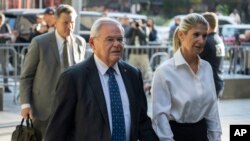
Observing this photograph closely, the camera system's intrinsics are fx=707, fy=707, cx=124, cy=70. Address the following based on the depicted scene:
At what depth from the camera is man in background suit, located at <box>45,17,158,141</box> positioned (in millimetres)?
4066

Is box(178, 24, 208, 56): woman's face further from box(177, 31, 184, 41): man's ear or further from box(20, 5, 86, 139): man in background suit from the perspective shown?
box(20, 5, 86, 139): man in background suit

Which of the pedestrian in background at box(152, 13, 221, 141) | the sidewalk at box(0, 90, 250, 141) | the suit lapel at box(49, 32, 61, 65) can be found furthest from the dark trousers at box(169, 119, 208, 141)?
the sidewalk at box(0, 90, 250, 141)

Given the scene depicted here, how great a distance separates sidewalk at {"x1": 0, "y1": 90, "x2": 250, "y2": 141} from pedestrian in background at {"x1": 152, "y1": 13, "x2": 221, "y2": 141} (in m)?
5.12

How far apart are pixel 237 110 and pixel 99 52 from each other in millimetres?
9303

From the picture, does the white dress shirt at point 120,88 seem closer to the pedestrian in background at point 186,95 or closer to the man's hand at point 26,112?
the pedestrian in background at point 186,95

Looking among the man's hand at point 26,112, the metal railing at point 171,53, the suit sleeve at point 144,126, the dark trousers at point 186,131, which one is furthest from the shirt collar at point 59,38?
the metal railing at point 171,53

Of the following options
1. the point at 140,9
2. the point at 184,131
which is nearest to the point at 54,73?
the point at 184,131

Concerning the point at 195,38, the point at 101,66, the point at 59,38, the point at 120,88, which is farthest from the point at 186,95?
the point at 59,38

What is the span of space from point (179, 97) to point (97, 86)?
73cm

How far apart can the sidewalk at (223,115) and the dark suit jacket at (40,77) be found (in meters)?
3.53

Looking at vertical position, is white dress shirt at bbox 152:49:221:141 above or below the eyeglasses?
below

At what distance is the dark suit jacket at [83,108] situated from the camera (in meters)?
4.06

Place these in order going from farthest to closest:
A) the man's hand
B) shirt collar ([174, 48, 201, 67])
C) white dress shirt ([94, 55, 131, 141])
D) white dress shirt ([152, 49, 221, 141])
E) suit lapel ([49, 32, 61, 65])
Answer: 1. suit lapel ([49, 32, 61, 65])
2. the man's hand
3. shirt collar ([174, 48, 201, 67])
4. white dress shirt ([152, 49, 221, 141])
5. white dress shirt ([94, 55, 131, 141])

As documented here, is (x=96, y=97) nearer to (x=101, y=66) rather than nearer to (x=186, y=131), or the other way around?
(x=101, y=66)
